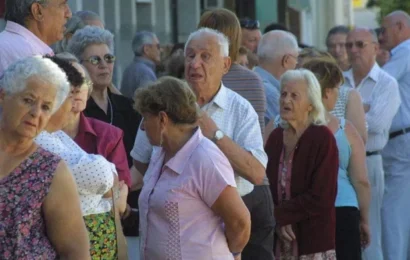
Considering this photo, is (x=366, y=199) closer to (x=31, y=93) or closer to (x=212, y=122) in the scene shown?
(x=212, y=122)

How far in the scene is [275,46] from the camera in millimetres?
9555

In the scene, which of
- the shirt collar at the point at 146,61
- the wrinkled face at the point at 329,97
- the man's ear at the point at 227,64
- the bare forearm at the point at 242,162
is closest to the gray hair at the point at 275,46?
the wrinkled face at the point at 329,97

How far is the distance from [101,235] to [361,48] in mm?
5930

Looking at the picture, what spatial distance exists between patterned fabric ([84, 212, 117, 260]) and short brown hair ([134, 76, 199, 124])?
631 millimetres

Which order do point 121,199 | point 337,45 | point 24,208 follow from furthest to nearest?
1. point 337,45
2. point 121,199
3. point 24,208

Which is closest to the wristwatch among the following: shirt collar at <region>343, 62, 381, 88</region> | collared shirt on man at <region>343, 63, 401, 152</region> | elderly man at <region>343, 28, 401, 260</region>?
elderly man at <region>343, 28, 401, 260</region>

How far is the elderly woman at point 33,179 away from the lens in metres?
4.61

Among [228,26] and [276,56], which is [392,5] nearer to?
[276,56]

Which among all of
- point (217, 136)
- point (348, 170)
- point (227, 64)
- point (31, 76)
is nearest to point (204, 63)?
point (227, 64)

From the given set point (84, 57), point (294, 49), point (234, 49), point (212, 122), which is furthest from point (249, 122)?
point (294, 49)

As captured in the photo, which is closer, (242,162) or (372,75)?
(242,162)

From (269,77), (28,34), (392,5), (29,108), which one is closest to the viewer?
(29,108)

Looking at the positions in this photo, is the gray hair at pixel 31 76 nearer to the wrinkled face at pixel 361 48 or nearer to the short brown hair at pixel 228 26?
the short brown hair at pixel 228 26

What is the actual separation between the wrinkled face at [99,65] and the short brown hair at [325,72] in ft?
7.13
